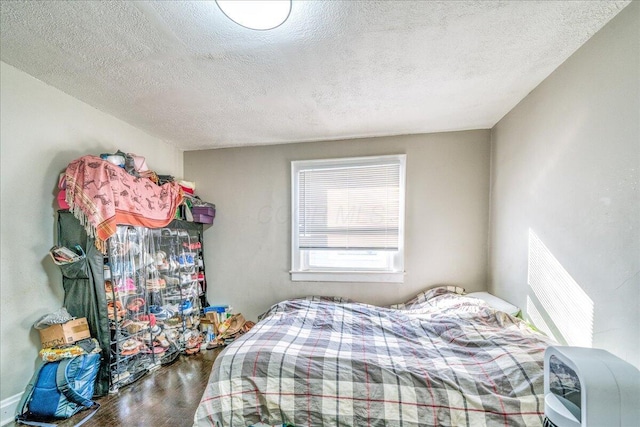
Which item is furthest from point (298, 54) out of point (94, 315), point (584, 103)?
point (94, 315)

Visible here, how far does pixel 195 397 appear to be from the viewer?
190 centimetres

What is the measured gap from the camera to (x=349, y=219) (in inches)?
113

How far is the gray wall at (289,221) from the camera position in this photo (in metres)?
2.66

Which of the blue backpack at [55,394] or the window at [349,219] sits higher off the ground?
the window at [349,219]

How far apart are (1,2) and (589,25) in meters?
2.92

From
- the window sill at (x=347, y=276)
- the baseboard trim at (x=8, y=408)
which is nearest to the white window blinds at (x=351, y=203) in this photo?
the window sill at (x=347, y=276)

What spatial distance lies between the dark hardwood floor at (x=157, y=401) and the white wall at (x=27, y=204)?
1.94ft

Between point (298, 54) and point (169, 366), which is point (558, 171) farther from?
point (169, 366)

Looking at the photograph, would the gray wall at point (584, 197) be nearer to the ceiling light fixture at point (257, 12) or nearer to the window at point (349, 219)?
the window at point (349, 219)

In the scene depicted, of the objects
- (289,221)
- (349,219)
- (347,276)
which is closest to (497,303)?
(347,276)

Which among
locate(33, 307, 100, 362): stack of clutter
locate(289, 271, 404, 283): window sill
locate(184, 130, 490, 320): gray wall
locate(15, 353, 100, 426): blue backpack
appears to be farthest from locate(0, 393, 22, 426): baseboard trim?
locate(289, 271, 404, 283): window sill

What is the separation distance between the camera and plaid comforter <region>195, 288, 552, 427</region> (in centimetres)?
122

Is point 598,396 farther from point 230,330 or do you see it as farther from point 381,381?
point 230,330

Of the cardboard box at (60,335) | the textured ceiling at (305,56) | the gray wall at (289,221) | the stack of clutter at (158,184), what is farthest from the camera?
the gray wall at (289,221)
